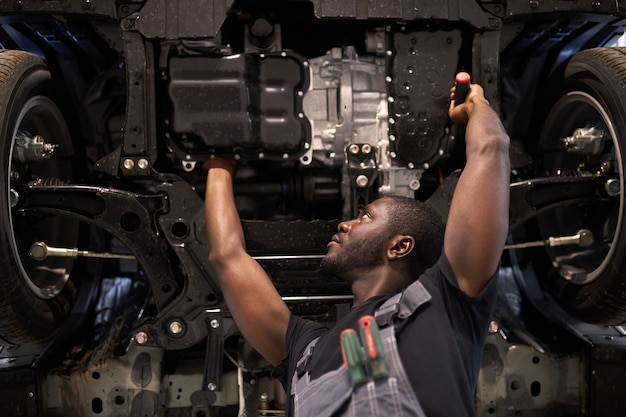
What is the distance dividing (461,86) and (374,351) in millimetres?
1303

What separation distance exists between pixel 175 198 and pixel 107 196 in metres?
0.32

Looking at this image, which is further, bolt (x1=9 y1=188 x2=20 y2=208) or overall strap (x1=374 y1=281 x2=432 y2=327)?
bolt (x1=9 y1=188 x2=20 y2=208)

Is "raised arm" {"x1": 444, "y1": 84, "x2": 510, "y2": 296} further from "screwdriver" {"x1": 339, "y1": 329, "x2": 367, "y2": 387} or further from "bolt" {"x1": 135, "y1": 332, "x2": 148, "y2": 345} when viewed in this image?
"bolt" {"x1": 135, "y1": 332, "x2": 148, "y2": 345}

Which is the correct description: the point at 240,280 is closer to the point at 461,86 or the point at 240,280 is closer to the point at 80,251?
the point at 80,251

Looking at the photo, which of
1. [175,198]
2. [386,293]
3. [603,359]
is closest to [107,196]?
[175,198]

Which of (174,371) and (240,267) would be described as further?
(174,371)

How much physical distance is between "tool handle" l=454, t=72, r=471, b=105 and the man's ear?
723 millimetres

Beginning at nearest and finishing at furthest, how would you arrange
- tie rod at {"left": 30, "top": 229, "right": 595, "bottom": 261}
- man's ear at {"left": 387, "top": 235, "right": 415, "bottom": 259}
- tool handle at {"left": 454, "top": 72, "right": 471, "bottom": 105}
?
man's ear at {"left": 387, "top": 235, "right": 415, "bottom": 259} < tool handle at {"left": 454, "top": 72, "right": 471, "bottom": 105} < tie rod at {"left": 30, "top": 229, "right": 595, "bottom": 261}

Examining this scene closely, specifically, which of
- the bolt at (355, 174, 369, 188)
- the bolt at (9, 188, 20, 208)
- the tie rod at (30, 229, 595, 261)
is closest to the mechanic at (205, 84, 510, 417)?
the bolt at (355, 174, 369, 188)

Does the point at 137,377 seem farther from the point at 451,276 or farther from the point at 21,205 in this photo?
the point at 451,276

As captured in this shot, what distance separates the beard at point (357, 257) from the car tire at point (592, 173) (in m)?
1.21

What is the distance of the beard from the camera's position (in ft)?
10.4

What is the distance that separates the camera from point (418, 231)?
3.17 m

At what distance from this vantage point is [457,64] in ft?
12.4
